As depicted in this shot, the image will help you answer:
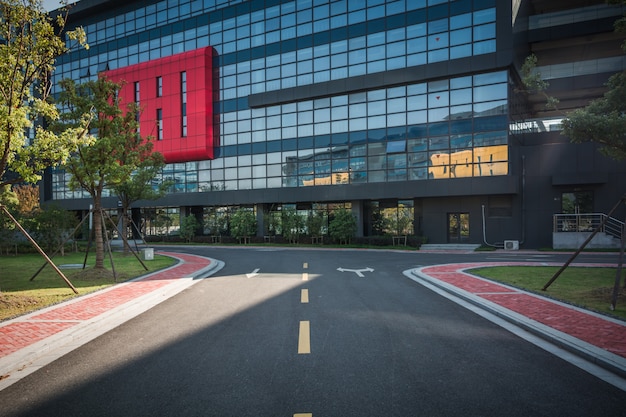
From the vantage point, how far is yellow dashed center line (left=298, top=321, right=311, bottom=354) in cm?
604

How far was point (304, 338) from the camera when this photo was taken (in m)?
6.59

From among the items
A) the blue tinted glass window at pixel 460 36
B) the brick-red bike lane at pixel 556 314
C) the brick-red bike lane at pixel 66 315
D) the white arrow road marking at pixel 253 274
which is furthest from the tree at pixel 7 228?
the blue tinted glass window at pixel 460 36

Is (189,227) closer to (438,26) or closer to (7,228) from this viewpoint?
(7,228)

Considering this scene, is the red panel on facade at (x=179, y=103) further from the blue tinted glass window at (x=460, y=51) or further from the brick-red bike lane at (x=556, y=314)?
the brick-red bike lane at (x=556, y=314)

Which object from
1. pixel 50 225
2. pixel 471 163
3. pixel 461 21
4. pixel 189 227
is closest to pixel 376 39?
pixel 461 21

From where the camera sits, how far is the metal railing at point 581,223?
25133 millimetres

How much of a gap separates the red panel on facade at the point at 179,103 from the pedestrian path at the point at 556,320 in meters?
33.8

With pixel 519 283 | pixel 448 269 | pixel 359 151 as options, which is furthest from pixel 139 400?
pixel 359 151

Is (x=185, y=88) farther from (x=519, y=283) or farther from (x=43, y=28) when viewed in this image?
(x=519, y=283)

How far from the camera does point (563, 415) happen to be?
4.00 m

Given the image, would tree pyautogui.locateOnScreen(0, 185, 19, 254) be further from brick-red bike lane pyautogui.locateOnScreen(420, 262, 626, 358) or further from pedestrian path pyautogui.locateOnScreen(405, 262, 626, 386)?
brick-red bike lane pyautogui.locateOnScreen(420, 262, 626, 358)

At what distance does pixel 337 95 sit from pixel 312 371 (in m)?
31.9

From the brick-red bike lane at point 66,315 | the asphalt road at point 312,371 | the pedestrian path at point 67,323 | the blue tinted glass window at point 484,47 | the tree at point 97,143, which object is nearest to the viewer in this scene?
the asphalt road at point 312,371

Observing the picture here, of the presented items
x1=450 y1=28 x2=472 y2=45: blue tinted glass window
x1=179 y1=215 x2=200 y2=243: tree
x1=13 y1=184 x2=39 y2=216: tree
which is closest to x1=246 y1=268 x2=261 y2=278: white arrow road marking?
x1=179 y1=215 x2=200 y2=243: tree
